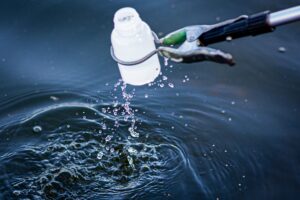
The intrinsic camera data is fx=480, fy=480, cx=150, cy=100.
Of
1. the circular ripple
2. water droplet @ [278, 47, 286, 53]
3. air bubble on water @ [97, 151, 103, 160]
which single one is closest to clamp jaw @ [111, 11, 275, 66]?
the circular ripple

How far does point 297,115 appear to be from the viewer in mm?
3760

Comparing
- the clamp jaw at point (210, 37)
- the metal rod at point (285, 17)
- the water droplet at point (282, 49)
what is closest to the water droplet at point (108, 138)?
the clamp jaw at point (210, 37)

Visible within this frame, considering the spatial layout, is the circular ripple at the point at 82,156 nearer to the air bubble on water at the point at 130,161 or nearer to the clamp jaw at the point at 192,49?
the air bubble on water at the point at 130,161

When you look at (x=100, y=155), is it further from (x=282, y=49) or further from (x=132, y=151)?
(x=282, y=49)

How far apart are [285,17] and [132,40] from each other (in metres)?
0.79

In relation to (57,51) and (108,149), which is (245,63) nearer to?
(108,149)

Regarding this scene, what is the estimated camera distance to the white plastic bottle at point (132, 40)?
8.18ft

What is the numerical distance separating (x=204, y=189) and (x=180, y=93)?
98 cm

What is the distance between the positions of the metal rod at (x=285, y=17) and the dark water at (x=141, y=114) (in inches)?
60.8

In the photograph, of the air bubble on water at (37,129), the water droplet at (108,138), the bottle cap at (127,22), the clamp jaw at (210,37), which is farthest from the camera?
the air bubble on water at (37,129)

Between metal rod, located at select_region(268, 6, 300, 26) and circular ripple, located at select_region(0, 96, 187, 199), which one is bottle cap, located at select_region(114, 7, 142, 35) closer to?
metal rod, located at select_region(268, 6, 300, 26)

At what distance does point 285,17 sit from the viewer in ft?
6.77

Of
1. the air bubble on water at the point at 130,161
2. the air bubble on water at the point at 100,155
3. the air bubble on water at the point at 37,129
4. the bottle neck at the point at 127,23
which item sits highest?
the air bubble on water at the point at 37,129

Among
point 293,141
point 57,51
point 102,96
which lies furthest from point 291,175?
point 57,51
